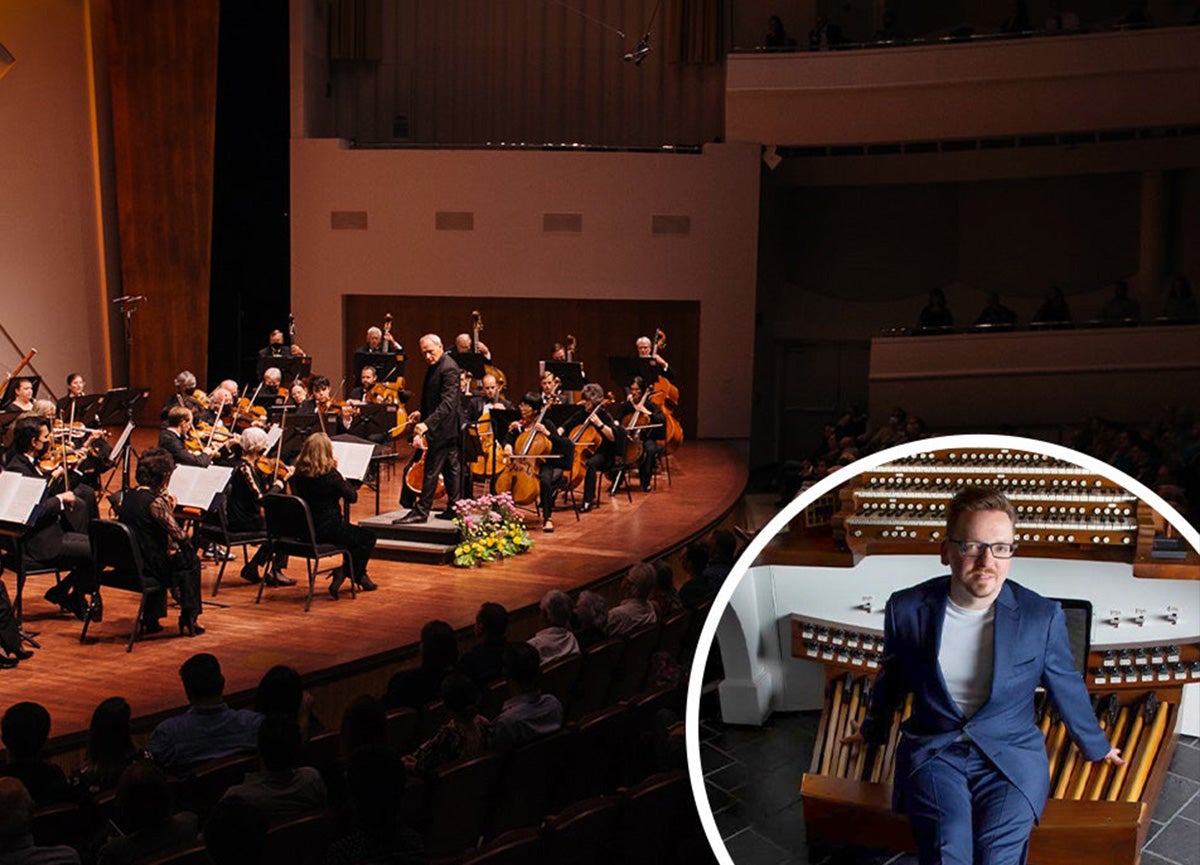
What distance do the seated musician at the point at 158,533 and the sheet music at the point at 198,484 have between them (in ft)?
0.80

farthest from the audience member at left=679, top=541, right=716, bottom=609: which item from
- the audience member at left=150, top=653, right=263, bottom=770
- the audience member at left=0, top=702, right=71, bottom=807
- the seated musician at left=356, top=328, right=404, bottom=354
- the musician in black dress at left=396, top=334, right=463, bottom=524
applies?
the seated musician at left=356, top=328, right=404, bottom=354

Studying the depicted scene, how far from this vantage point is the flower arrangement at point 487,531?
9.23 meters

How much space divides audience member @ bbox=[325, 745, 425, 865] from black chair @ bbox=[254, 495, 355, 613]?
4278mm

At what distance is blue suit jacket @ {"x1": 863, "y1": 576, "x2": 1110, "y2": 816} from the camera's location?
1.65 meters

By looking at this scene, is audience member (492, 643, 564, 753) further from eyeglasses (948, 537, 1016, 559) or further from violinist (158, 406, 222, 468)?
violinist (158, 406, 222, 468)

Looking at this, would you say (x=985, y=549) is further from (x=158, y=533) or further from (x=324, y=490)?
(x=324, y=490)

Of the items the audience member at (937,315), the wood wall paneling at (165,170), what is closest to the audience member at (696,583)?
the audience member at (937,315)

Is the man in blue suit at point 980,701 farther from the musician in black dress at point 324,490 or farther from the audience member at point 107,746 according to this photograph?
the musician in black dress at point 324,490

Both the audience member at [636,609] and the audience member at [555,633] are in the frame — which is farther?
the audience member at [636,609]

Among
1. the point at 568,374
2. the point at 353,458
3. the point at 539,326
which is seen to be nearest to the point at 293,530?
the point at 353,458

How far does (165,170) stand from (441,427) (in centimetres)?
894

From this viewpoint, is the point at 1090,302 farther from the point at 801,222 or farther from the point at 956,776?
the point at 956,776

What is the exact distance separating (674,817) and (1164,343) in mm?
11606

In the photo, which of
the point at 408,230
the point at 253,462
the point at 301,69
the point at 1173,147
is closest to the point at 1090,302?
the point at 1173,147
